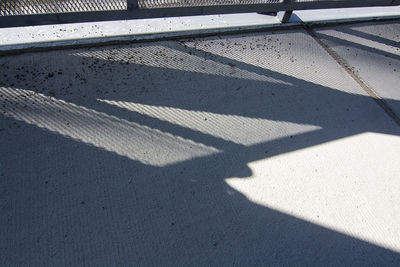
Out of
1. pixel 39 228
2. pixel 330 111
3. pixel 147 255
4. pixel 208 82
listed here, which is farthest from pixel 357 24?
pixel 39 228

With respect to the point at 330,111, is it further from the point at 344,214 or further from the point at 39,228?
the point at 39,228

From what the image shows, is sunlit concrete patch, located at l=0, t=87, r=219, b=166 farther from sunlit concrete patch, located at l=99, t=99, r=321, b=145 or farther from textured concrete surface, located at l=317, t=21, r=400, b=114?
textured concrete surface, located at l=317, t=21, r=400, b=114

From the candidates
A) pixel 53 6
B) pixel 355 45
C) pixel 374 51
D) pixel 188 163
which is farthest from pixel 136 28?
pixel 374 51

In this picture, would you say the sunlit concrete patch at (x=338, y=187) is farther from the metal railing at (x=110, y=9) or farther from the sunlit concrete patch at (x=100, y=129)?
the metal railing at (x=110, y=9)

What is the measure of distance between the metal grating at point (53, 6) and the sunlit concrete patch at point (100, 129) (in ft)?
1.58


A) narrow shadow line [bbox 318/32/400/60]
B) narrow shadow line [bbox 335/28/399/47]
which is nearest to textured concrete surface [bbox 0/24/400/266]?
narrow shadow line [bbox 318/32/400/60]

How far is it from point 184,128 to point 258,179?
0.51 meters

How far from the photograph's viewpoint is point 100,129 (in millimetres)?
1521

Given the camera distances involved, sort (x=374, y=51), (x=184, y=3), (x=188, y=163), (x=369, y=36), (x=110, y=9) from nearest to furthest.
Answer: (x=188, y=163), (x=110, y=9), (x=184, y=3), (x=374, y=51), (x=369, y=36)

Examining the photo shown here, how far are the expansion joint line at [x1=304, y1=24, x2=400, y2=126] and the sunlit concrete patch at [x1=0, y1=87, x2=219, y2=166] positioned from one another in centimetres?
133

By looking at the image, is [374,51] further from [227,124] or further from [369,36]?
[227,124]

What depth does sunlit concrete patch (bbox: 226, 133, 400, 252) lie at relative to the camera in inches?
51.1

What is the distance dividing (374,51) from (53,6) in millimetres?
2627

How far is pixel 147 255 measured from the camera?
3.57 ft
